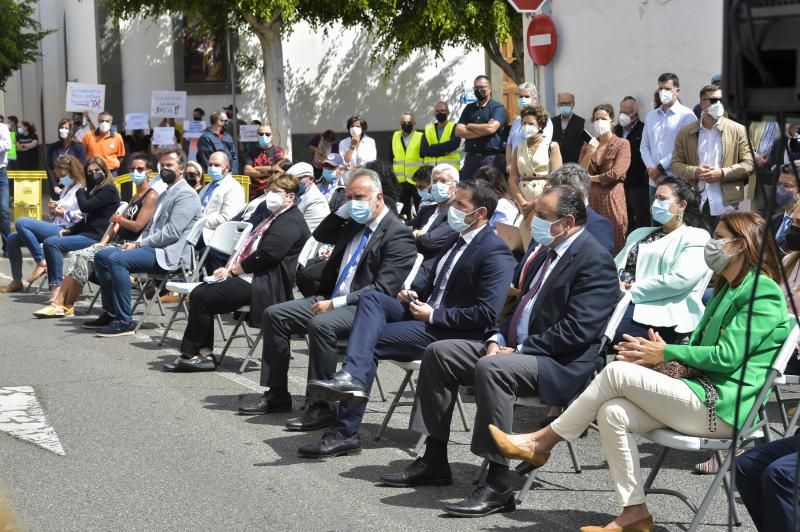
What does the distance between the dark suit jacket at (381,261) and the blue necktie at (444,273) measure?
0.50 metres

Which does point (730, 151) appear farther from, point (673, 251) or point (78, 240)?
point (78, 240)

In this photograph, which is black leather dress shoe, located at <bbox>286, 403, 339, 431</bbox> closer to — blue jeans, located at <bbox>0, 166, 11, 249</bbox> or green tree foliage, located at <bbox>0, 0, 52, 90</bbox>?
blue jeans, located at <bbox>0, 166, 11, 249</bbox>

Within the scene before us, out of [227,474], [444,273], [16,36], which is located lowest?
[227,474]

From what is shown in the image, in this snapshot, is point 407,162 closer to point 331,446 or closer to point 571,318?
point 331,446

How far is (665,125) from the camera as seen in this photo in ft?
39.7

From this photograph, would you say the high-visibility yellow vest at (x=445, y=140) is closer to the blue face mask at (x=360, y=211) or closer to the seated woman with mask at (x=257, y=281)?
the seated woman with mask at (x=257, y=281)

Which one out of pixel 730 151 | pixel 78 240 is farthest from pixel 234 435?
pixel 78 240

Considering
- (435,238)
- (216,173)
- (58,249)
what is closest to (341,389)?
(435,238)

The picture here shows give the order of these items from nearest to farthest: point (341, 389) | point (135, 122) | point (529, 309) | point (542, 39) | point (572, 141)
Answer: point (529, 309), point (341, 389), point (572, 141), point (542, 39), point (135, 122)

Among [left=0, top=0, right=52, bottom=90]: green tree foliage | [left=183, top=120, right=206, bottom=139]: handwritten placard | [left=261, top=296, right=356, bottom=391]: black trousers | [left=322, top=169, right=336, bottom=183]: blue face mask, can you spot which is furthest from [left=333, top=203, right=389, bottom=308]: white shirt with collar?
[left=0, top=0, right=52, bottom=90]: green tree foliage

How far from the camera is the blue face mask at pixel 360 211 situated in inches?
343

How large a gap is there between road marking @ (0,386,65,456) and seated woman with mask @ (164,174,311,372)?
1.33m

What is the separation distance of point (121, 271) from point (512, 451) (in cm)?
691

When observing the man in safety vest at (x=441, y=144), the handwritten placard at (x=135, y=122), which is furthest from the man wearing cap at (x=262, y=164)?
the handwritten placard at (x=135, y=122)
